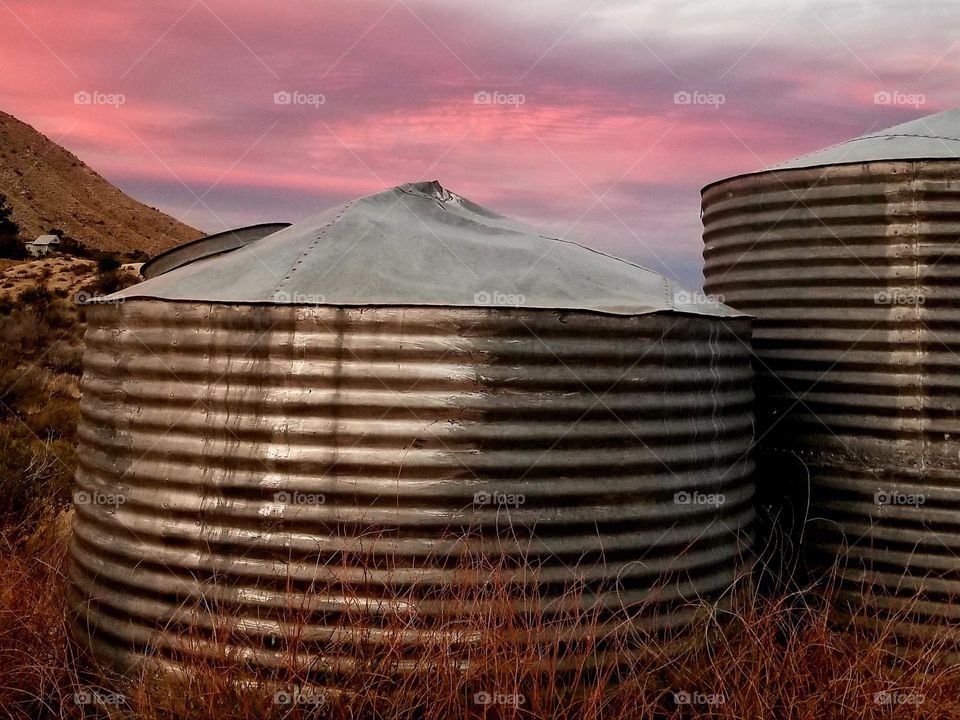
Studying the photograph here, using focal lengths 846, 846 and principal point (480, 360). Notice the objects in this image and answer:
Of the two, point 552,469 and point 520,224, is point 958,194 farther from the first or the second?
point 552,469

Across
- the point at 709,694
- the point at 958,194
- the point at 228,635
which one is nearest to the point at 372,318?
the point at 228,635

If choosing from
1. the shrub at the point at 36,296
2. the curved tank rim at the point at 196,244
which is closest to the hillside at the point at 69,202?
the shrub at the point at 36,296

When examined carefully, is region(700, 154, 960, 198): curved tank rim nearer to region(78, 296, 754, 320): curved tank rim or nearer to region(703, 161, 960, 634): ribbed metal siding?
region(703, 161, 960, 634): ribbed metal siding

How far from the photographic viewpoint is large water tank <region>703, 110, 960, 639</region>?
4902mm

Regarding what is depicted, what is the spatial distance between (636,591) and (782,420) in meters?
2.24

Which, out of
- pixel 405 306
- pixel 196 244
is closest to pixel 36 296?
pixel 196 244

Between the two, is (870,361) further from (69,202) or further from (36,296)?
(69,202)

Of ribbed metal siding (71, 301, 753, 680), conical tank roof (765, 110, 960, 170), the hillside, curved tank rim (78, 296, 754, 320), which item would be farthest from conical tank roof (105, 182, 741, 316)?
the hillside

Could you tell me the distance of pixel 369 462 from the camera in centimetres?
336

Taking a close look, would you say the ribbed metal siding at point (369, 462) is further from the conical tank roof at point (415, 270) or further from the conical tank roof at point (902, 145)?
the conical tank roof at point (902, 145)

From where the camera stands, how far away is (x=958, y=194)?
4910mm

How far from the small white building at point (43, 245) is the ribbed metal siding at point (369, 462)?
124ft

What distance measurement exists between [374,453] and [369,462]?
0.04 meters

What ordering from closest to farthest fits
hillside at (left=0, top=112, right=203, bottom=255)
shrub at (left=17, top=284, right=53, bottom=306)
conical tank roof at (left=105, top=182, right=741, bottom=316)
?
conical tank roof at (left=105, top=182, right=741, bottom=316) < shrub at (left=17, top=284, right=53, bottom=306) < hillside at (left=0, top=112, right=203, bottom=255)
